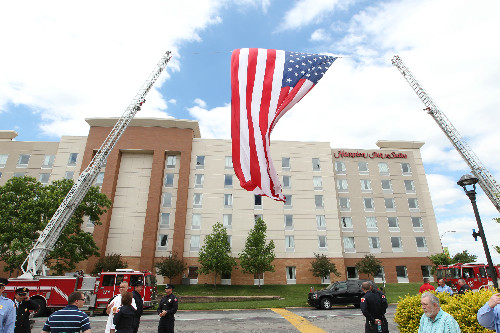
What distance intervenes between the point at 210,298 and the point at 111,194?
19.2m

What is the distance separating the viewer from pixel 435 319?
4.07 metres

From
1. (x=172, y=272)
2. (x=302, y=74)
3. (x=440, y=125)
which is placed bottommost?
(x=172, y=272)

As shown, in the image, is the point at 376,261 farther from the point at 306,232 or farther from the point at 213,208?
the point at 213,208

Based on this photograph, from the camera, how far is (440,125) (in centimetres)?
3288

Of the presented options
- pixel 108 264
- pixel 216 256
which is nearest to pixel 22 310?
pixel 216 256

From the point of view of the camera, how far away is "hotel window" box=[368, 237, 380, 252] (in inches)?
1480

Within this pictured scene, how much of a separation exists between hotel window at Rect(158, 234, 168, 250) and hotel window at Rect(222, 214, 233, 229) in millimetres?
7289

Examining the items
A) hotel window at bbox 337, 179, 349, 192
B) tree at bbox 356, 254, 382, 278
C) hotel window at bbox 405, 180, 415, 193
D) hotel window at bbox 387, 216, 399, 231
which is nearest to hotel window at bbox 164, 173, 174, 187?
hotel window at bbox 337, 179, 349, 192

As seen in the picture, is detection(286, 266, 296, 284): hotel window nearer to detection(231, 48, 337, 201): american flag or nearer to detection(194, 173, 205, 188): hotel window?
detection(194, 173, 205, 188): hotel window

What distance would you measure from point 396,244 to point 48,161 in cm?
4797

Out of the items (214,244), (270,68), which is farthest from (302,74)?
(214,244)

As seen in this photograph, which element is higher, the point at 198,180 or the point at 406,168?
the point at 406,168

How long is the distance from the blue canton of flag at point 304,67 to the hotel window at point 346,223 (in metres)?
32.9

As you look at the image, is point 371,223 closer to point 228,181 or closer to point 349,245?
point 349,245
